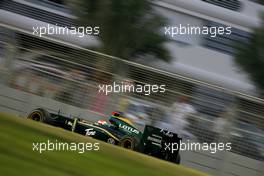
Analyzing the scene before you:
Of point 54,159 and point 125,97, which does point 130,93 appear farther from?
point 54,159

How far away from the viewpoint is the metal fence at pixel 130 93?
412 inches

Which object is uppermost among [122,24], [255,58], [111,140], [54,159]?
[54,159]

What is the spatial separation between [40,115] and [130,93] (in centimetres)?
153

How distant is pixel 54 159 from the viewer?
20.3ft

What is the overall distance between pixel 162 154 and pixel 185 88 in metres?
1.19

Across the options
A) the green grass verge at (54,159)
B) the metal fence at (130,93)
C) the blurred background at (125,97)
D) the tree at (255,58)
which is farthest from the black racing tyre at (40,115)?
the tree at (255,58)

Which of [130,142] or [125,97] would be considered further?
[125,97]

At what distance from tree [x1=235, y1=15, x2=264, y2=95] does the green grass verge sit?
10.9 meters

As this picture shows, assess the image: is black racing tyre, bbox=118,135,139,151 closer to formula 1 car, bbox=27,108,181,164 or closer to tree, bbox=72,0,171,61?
formula 1 car, bbox=27,108,181,164

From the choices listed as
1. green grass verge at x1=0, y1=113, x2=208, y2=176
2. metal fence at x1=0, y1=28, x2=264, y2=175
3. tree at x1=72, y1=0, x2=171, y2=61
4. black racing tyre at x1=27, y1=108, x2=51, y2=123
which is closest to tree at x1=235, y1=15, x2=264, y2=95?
tree at x1=72, y1=0, x2=171, y2=61

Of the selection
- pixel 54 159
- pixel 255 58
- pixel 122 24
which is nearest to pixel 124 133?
pixel 54 159

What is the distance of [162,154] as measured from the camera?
10117 millimetres

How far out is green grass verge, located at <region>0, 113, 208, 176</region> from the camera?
5.57 metres

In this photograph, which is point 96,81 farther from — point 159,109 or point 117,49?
point 117,49
